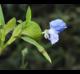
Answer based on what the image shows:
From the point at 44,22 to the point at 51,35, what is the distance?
1381mm

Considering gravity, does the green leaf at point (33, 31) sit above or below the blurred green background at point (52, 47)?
above

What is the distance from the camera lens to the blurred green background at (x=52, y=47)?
2.17 m

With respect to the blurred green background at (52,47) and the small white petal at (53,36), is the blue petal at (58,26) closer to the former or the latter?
the small white petal at (53,36)

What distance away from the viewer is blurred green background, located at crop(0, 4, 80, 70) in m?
2.17

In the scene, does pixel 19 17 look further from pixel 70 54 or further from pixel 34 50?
pixel 70 54

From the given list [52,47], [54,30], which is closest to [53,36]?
[54,30]

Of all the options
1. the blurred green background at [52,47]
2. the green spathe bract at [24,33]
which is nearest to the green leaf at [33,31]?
the green spathe bract at [24,33]

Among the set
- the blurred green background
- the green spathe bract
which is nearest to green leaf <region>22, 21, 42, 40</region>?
the green spathe bract

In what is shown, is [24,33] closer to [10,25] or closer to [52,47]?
[10,25]

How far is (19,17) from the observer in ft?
7.45

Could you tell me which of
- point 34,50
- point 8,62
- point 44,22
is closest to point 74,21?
point 44,22

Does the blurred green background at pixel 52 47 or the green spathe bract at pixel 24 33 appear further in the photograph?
the blurred green background at pixel 52 47

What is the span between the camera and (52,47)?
7.06 ft

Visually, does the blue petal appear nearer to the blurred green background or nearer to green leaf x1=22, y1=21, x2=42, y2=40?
green leaf x1=22, y1=21, x2=42, y2=40
